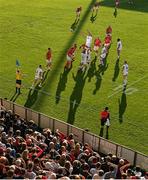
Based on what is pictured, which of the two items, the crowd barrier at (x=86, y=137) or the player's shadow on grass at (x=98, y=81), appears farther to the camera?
the player's shadow on grass at (x=98, y=81)

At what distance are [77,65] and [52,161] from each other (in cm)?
1294

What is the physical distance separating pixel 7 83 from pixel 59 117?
4.88 m

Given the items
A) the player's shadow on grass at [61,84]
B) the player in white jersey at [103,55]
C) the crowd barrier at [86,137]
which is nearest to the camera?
the crowd barrier at [86,137]

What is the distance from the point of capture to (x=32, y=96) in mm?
23609

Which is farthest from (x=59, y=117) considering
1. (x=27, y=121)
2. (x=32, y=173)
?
(x=32, y=173)

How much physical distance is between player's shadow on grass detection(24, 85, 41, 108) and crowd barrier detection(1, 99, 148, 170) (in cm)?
175

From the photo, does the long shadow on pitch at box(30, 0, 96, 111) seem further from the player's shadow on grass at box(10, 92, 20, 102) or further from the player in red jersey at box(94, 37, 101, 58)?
the player in red jersey at box(94, 37, 101, 58)

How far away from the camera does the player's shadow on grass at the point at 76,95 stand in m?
21.8

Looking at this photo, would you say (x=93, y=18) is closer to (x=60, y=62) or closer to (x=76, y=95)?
(x=60, y=62)

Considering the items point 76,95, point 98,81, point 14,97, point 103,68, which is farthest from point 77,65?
point 14,97

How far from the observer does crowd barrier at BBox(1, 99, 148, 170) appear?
55.7ft

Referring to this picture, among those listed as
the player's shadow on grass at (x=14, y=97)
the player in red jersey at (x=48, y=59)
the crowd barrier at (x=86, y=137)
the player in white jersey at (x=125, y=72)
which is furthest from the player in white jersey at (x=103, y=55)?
the crowd barrier at (x=86, y=137)

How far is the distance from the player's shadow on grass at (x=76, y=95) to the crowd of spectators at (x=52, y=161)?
3.71 metres

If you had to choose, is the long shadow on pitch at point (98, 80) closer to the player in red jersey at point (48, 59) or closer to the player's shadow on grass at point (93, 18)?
the player in red jersey at point (48, 59)
